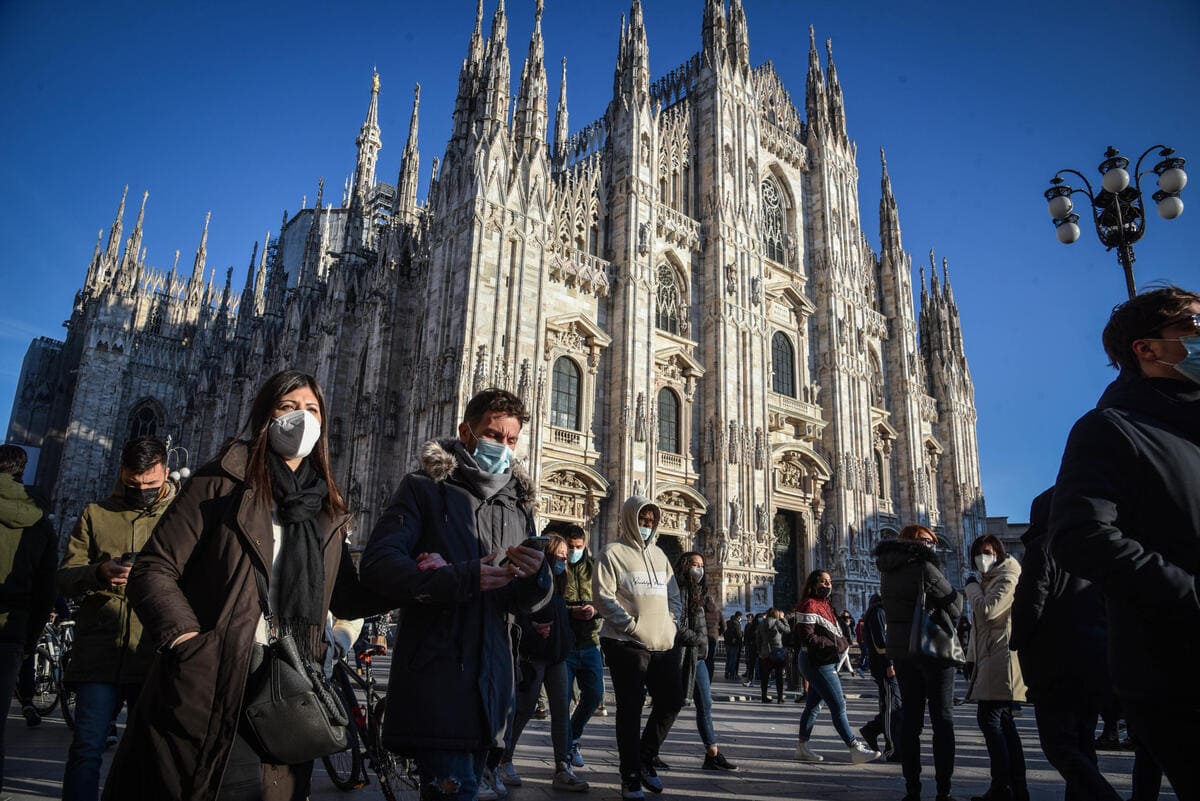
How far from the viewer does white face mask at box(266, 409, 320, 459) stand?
2.53m

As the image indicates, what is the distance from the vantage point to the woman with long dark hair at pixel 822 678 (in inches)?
250

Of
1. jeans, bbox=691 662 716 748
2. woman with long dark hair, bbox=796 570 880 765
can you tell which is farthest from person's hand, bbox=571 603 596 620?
woman with long dark hair, bbox=796 570 880 765

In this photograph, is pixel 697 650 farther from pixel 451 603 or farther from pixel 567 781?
pixel 451 603

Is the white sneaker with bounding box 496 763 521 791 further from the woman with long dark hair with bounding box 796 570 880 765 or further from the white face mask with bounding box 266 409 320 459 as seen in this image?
the white face mask with bounding box 266 409 320 459

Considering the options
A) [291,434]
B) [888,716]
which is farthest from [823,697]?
[291,434]

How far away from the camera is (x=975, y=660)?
Answer: 5.04 meters

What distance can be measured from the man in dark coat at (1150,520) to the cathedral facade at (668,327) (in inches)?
593

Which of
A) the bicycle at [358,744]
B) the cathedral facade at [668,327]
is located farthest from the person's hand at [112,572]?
the cathedral facade at [668,327]

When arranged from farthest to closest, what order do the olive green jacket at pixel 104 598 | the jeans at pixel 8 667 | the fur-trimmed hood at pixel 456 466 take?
the jeans at pixel 8 667
the olive green jacket at pixel 104 598
the fur-trimmed hood at pixel 456 466

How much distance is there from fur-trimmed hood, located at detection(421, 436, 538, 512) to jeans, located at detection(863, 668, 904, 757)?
16.0 ft

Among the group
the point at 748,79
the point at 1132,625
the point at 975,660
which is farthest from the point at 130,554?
the point at 748,79

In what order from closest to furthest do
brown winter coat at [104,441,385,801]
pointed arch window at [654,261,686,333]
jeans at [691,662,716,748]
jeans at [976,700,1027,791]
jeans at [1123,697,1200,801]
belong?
1. jeans at [1123,697,1200,801]
2. brown winter coat at [104,441,385,801]
3. jeans at [976,700,1027,791]
4. jeans at [691,662,716,748]
5. pointed arch window at [654,261,686,333]

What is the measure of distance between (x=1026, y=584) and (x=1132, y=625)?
192 cm

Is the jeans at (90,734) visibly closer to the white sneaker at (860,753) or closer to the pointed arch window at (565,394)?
the white sneaker at (860,753)
